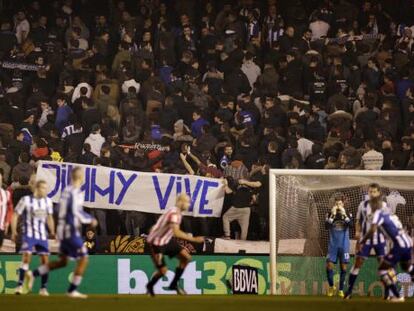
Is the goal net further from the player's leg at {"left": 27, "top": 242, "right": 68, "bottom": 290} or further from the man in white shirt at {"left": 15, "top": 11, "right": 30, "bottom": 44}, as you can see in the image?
the man in white shirt at {"left": 15, "top": 11, "right": 30, "bottom": 44}

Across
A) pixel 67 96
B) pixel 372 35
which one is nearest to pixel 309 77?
pixel 372 35

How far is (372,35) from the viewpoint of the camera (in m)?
30.3

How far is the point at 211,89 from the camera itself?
95.1 feet

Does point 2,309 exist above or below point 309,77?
below

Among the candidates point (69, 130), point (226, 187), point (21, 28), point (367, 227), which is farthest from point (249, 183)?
point (21, 28)

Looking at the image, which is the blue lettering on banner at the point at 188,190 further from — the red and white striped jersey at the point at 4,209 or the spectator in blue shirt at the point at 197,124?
the red and white striped jersey at the point at 4,209

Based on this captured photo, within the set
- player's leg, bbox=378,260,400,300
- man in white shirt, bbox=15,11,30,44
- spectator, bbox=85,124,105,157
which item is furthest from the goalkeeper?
man in white shirt, bbox=15,11,30,44

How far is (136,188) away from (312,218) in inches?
161

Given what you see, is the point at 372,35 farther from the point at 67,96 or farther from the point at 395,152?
the point at 67,96

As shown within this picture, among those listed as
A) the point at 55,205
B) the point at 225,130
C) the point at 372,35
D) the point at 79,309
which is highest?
the point at 372,35

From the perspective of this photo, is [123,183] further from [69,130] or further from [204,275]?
[204,275]

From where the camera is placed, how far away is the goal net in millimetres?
25938

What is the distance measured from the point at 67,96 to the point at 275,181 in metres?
6.14

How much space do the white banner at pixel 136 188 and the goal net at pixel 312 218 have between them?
5.09 ft
